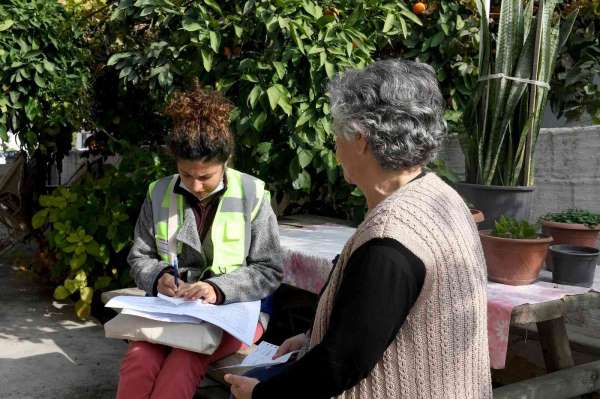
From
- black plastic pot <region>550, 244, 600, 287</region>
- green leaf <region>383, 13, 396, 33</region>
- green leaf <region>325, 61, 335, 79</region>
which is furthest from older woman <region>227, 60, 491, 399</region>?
green leaf <region>383, 13, 396, 33</region>

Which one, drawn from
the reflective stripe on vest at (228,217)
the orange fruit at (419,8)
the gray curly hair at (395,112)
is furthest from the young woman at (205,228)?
the orange fruit at (419,8)

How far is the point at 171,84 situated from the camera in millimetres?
3559

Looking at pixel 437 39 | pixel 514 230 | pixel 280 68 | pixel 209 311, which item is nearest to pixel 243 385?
pixel 209 311

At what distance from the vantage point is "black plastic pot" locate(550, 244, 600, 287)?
2.09 meters

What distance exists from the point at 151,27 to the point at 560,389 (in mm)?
3118

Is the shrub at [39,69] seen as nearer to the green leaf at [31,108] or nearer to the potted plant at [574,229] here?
the green leaf at [31,108]

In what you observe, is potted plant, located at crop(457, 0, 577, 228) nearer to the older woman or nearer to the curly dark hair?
A: the curly dark hair

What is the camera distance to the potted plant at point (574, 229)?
2.30 m

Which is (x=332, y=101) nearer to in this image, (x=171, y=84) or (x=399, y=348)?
(x=399, y=348)

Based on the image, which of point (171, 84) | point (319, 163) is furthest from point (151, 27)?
point (319, 163)

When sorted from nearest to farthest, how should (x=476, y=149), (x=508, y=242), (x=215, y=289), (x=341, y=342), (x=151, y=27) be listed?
(x=341, y=342), (x=508, y=242), (x=215, y=289), (x=476, y=149), (x=151, y=27)

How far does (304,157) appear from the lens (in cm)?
324

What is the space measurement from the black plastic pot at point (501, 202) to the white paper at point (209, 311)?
1.03 meters

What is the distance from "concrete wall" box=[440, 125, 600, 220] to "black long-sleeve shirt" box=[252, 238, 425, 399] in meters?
2.33
